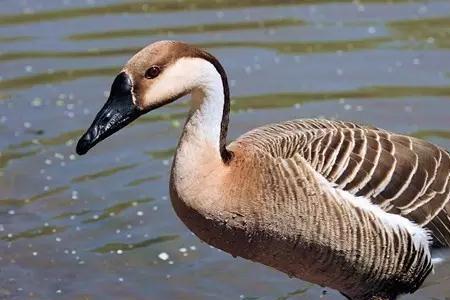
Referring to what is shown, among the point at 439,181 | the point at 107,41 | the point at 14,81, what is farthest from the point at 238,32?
the point at 439,181

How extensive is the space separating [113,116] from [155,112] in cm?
431

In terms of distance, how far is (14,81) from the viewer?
1213 cm

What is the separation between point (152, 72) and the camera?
23.1 ft

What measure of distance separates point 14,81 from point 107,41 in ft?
4.06

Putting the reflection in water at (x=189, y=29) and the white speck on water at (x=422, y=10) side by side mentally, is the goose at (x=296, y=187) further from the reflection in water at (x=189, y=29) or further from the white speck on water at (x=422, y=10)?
the white speck on water at (x=422, y=10)

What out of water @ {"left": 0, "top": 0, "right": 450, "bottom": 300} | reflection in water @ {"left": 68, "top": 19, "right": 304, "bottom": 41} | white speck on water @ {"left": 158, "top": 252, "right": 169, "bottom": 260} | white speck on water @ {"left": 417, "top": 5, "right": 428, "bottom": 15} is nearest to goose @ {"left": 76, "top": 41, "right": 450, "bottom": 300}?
water @ {"left": 0, "top": 0, "right": 450, "bottom": 300}

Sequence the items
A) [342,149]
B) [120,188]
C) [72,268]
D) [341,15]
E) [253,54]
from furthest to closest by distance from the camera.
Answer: [341,15] < [253,54] < [120,188] < [72,268] < [342,149]

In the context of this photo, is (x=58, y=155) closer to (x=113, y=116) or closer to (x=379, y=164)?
(x=113, y=116)

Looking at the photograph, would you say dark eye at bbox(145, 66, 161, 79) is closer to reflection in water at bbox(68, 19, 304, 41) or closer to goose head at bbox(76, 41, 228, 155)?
goose head at bbox(76, 41, 228, 155)

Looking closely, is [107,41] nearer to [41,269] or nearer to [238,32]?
[238,32]

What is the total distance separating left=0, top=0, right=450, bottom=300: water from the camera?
9.02 metres

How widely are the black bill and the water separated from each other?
79.0 inches

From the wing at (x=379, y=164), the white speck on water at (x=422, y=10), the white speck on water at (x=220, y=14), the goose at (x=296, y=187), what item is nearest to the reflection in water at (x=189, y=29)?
the white speck on water at (x=220, y=14)

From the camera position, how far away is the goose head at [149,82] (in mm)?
7031
